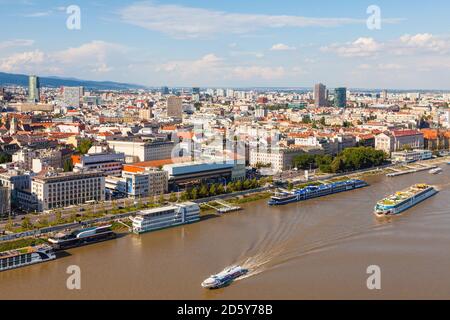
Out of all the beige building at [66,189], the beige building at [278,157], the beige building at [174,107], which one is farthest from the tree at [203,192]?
the beige building at [174,107]

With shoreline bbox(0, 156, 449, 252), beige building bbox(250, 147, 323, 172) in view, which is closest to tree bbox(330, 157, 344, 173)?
shoreline bbox(0, 156, 449, 252)

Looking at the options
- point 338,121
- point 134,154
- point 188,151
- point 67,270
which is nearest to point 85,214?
point 67,270

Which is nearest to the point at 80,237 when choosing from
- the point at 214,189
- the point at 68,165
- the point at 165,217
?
the point at 165,217

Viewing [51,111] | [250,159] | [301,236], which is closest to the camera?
[301,236]

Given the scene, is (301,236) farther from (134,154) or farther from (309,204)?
(134,154)

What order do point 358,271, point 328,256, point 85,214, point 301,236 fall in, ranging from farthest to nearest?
point 85,214 → point 301,236 → point 328,256 → point 358,271
